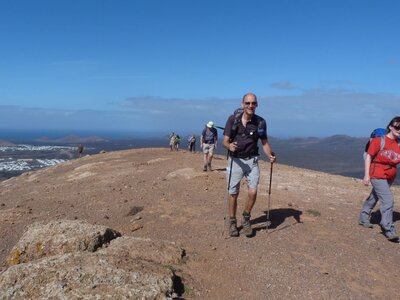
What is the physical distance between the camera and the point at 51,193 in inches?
729

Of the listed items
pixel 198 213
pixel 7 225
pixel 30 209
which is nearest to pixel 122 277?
pixel 198 213

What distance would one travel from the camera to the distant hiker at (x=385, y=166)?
9742mm

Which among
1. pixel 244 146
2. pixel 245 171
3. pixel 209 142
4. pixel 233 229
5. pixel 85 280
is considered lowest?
pixel 233 229

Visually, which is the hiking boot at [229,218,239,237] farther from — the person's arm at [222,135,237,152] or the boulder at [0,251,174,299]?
the boulder at [0,251,174,299]

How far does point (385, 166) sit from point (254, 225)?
345cm

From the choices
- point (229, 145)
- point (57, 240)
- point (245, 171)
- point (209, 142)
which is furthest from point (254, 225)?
point (209, 142)

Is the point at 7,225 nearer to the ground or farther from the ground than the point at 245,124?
nearer to the ground

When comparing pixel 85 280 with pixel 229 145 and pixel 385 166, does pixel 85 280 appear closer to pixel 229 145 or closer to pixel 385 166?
pixel 229 145

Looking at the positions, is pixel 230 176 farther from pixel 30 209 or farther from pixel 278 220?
pixel 30 209

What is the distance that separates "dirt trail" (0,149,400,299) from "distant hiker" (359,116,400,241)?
2.06ft

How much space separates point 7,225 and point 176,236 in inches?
228

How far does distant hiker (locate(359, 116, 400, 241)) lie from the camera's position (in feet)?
32.0

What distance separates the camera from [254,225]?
10.8m

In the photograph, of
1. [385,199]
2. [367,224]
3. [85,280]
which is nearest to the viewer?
[85,280]
